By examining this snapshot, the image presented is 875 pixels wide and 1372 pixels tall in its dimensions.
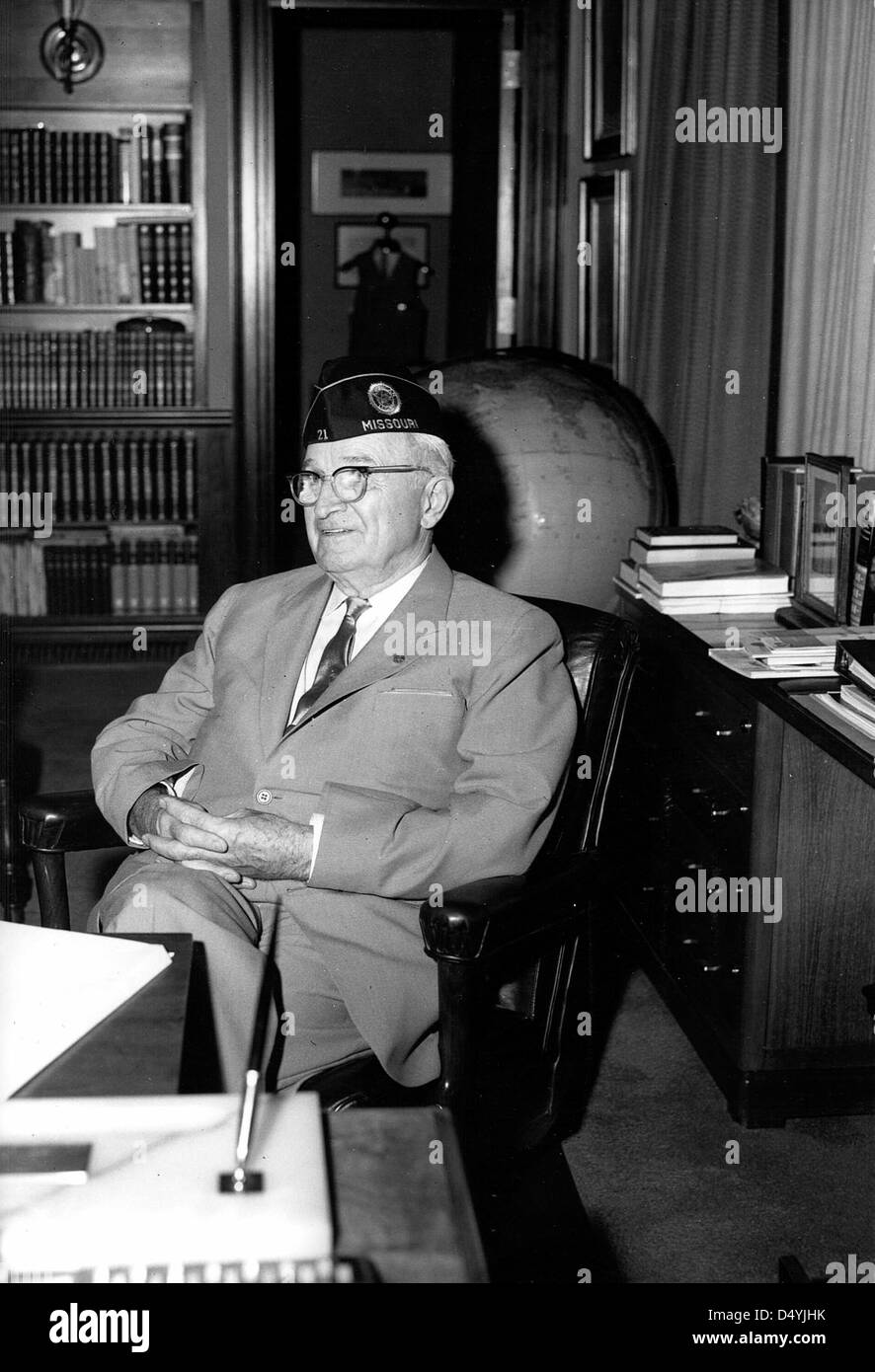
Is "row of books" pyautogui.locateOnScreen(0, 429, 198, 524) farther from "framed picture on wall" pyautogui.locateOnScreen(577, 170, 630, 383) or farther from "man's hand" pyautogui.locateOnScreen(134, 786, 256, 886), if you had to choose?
"man's hand" pyautogui.locateOnScreen(134, 786, 256, 886)

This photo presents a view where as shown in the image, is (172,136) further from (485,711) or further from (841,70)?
(485,711)

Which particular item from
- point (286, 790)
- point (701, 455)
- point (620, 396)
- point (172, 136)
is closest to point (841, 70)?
point (620, 396)

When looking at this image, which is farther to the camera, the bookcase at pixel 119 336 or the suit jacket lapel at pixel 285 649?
the bookcase at pixel 119 336

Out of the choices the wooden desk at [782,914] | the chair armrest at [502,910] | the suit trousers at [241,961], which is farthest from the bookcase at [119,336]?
the chair armrest at [502,910]

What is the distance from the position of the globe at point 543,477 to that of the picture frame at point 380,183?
4.43 m

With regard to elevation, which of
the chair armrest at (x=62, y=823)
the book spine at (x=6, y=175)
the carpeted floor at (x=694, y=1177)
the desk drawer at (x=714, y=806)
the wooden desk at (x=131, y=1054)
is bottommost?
the carpeted floor at (x=694, y=1177)

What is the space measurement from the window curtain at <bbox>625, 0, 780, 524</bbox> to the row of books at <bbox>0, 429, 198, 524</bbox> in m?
2.06

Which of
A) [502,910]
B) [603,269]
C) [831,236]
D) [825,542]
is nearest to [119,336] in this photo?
[603,269]

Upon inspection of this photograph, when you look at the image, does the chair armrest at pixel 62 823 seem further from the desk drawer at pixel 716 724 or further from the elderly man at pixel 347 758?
the desk drawer at pixel 716 724

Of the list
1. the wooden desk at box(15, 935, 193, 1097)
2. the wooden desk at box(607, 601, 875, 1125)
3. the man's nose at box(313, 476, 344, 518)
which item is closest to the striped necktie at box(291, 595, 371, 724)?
the man's nose at box(313, 476, 344, 518)

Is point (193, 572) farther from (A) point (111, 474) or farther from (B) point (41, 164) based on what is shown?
(B) point (41, 164)

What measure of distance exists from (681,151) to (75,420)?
2.69 meters

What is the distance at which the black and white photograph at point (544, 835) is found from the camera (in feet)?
3.41

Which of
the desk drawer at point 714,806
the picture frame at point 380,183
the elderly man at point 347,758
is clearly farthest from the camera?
the picture frame at point 380,183
